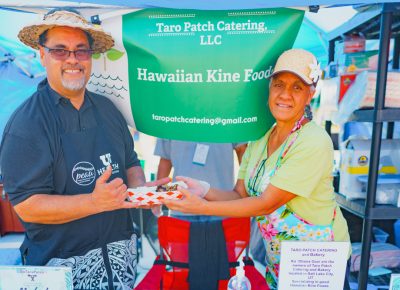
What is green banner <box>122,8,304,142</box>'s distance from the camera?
Result: 56.9 inches

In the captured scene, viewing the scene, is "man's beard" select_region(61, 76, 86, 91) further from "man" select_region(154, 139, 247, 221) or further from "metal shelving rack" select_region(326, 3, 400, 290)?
"metal shelving rack" select_region(326, 3, 400, 290)

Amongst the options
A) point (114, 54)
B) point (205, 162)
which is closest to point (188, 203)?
point (114, 54)

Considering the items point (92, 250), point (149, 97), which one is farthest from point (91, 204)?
point (149, 97)

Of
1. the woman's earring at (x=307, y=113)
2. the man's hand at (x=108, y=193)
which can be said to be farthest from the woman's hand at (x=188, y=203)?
the woman's earring at (x=307, y=113)

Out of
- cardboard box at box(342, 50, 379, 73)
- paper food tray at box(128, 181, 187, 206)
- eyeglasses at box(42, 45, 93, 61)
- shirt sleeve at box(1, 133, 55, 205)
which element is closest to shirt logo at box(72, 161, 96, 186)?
shirt sleeve at box(1, 133, 55, 205)

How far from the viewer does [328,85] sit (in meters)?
2.43

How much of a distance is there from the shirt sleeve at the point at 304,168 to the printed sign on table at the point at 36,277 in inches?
37.1

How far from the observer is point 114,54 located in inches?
62.7

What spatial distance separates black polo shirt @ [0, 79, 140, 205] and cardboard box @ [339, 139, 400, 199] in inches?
61.8

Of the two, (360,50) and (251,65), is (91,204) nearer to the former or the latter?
(251,65)

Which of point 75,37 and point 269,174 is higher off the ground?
point 75,37

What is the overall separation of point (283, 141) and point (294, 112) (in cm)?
16

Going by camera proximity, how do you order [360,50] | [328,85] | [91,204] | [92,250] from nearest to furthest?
[91,204] → [92,250] → [360,50] → [328,85]

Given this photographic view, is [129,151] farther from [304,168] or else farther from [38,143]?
[304,168]
